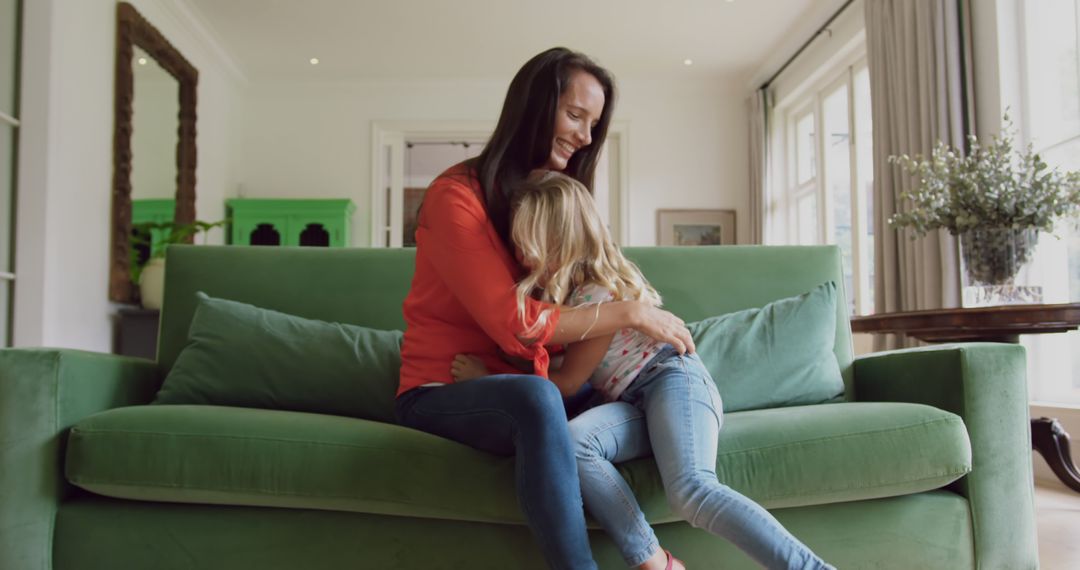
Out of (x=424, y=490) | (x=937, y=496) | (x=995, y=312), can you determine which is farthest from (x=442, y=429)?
(x=995, y=312)

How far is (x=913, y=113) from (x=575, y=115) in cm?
293

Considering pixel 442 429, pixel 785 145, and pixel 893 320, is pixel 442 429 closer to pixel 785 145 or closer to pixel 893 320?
pixel 893 320

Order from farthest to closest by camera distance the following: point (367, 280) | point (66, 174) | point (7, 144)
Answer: point (66, 174)
point (7, 144)
point (367, 280)

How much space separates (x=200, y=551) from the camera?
1.48m

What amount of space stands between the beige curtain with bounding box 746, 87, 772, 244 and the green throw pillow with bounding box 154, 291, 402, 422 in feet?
15.8

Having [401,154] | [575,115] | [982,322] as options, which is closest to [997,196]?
[982,322]

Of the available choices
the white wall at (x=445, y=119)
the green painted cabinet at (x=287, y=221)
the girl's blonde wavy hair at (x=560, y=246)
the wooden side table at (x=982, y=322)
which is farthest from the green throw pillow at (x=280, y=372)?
the white wall at (x=445, y=119)

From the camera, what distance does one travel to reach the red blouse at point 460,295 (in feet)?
4.85

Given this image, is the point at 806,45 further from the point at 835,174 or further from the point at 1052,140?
the point at 1052,140

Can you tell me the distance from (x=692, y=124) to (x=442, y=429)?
5650 millimetres

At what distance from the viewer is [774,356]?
192cm

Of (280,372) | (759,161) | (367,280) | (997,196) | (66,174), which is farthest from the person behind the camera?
(759,161)

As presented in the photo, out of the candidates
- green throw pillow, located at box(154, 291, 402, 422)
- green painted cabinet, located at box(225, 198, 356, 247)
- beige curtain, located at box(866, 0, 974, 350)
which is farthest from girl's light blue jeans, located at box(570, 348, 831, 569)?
green painted cabinet, located at box(225, 198, 356, 247)

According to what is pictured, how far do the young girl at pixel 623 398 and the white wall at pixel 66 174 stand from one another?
3.02 meters
